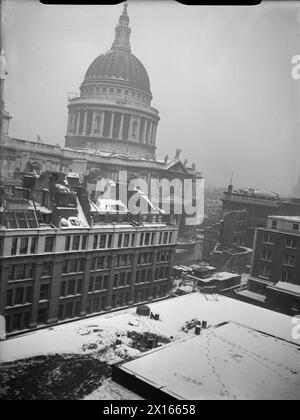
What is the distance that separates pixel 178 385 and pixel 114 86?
33.8 m

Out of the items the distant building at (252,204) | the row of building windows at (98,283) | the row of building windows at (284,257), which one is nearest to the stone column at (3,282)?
the row of building windows at (98,283)

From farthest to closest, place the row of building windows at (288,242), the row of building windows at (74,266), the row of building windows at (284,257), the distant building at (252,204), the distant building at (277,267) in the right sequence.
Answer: the distant building at (252,204)
the row of building windows at (284,257)
the row of building windows at (288,242)
the distant building at (277,267)
the row of building windows at (74,266)

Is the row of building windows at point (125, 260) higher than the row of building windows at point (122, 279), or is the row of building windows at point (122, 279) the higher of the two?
the row of building windows at point (125, 260)

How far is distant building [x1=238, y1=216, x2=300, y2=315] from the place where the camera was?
1706 centimetres

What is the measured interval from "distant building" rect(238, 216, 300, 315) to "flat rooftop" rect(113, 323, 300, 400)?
6813 mm

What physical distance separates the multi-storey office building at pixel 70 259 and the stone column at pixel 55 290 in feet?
0.13

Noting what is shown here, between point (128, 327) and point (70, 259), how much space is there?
18.0ft

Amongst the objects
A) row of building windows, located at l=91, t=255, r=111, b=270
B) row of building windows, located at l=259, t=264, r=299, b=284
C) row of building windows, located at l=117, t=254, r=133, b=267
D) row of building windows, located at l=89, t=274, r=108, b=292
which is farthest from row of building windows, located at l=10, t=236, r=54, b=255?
Answer: row of building windows, located at l=259, t=264, r=299, b=284

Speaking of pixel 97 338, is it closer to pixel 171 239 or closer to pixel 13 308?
pixel 13 308

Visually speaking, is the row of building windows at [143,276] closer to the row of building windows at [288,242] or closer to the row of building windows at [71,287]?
the row of building windows at [71,287]

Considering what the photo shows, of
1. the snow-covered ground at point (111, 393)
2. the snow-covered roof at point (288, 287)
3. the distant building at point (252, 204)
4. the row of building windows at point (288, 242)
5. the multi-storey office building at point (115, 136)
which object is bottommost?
the snow-covered ground at point (111, 393)

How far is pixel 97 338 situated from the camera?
1102 centimetres

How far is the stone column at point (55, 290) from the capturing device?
16.0 metres
